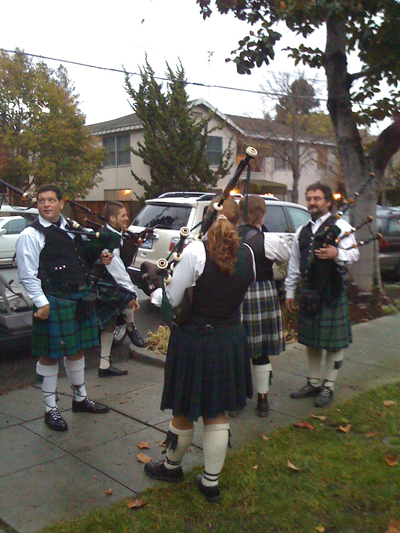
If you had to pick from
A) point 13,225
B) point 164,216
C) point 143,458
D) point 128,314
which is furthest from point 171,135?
point 143,458

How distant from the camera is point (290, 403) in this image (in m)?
5.07

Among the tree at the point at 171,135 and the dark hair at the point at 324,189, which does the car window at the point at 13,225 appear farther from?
the tree at the point at 171,135

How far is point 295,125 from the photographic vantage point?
90.3ft

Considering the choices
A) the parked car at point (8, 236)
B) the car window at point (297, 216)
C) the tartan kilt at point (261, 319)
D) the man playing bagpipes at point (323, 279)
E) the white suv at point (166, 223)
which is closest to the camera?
the tartan kilt at point (261, 319)

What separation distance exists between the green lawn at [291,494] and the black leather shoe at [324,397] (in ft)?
1.80

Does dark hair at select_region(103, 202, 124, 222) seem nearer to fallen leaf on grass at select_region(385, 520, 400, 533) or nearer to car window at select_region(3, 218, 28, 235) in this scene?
car window at select_region(3, 218, 28, 235)

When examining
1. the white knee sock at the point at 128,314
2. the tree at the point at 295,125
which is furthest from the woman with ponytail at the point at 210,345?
the tree at the point at 295,125

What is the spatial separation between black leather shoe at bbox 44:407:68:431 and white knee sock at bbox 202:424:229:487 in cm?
156

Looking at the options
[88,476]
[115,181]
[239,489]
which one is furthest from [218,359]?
[115,181]

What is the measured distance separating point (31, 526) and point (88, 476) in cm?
62

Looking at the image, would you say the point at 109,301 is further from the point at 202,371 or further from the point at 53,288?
the point at 202,371

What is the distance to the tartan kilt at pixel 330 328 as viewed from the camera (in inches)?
193

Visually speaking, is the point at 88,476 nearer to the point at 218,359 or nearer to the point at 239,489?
the point at 239,489

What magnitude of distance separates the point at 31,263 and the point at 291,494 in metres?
2.50
